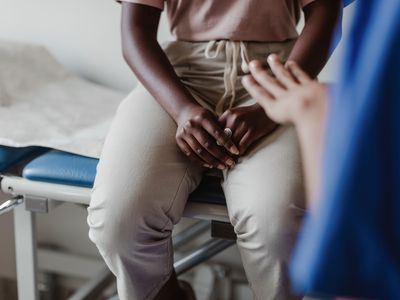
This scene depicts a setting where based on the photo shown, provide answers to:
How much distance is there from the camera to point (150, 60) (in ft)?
4.00

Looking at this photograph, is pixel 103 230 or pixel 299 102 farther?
pixel 103 230

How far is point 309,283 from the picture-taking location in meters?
0.54

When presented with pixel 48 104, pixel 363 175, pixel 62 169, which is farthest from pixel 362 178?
pixel 48 104

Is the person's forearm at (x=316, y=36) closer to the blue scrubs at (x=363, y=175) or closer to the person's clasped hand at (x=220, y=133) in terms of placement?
the person's clasped hand at (x=220, y=133)

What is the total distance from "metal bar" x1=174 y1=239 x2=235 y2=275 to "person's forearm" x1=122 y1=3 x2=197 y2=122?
530 millimetres

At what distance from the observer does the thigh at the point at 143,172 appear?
1059 millimetres

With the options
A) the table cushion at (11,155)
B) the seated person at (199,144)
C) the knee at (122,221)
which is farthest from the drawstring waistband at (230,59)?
the table cushion at (11,155)

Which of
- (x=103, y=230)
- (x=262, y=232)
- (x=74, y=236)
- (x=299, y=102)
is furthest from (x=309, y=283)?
(x=74, y=236)

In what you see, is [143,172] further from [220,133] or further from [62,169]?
[62,169]

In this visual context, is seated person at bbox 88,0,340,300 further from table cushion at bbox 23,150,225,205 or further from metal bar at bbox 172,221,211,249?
metal bar at bbox 172,221,211,249

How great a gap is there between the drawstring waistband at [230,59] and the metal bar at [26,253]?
0.51 meters

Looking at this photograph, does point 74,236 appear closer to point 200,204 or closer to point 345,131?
point 200,204

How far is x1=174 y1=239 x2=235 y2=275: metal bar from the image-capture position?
1.56 meters

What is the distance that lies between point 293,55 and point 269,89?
50cm
